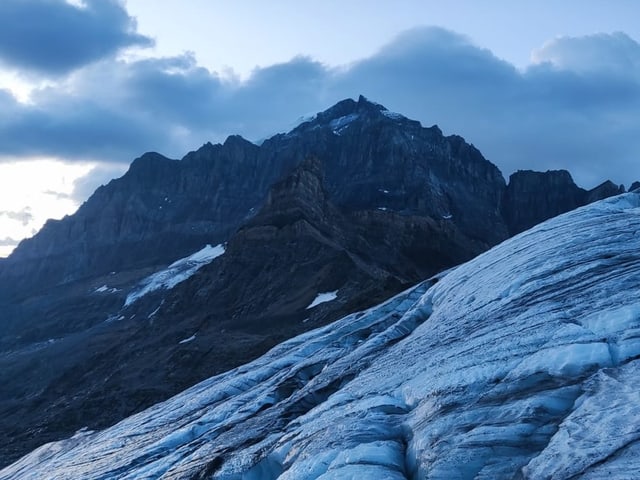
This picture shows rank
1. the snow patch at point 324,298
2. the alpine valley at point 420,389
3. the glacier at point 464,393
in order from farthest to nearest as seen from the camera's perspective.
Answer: the snow patch at point 324,298 → the alpine valley at point 420,389 → the glacier at point 464,393

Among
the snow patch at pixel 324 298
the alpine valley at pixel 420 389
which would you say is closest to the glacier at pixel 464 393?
the alpine valley at pixel 420 389

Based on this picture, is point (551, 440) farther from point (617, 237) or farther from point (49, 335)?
point (49, 335)

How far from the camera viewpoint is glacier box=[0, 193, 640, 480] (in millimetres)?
26875

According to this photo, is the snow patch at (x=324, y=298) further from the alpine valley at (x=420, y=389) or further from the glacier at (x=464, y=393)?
the glacier at (x=464, y=393)

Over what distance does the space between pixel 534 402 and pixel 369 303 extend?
61991mm

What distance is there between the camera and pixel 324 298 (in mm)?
116500

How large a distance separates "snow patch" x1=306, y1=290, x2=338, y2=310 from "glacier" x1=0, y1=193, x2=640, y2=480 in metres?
51.4

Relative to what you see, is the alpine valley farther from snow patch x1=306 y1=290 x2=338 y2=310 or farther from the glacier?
snow patch x1=306 y1=290 x2=338 y2=310

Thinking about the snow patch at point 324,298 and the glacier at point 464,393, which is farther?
the snow patch at point 324,298

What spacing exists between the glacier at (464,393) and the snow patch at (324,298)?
5139cm

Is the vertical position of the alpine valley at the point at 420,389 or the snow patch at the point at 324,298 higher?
the snow patch at the point at 324,298

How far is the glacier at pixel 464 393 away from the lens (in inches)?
1058

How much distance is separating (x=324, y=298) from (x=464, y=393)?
84523 millimetres

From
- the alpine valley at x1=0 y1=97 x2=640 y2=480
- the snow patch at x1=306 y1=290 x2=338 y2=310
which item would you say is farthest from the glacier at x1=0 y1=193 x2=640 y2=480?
the snow patch at x1=306 y1=290 x2=338 y2=310
